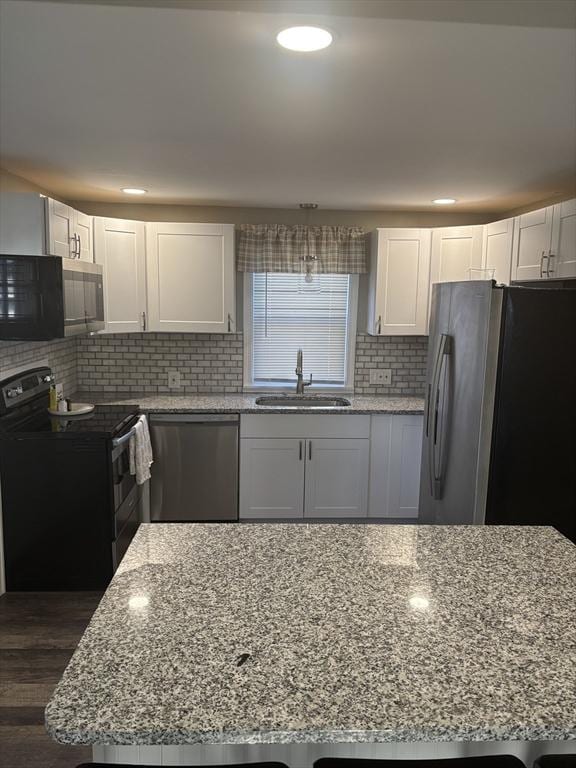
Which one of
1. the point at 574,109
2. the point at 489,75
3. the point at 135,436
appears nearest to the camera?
the point at 489,75

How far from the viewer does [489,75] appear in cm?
170

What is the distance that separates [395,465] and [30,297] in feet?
8.41

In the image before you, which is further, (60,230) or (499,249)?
(499,249)

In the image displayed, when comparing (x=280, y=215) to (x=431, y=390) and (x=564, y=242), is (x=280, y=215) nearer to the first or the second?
(x=431, y=390)

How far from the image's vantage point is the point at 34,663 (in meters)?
2.63

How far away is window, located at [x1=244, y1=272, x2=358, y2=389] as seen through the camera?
15.1 feet

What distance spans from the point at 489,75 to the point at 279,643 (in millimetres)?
1611

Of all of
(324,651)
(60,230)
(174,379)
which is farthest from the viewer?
(174,379)

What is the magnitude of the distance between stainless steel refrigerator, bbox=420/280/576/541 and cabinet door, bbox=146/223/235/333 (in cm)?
190

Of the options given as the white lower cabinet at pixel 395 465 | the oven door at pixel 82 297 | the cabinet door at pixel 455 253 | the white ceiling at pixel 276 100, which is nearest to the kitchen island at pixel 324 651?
the white ceiling at pixel 276 100

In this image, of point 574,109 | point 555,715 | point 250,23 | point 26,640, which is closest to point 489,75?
point 574,109

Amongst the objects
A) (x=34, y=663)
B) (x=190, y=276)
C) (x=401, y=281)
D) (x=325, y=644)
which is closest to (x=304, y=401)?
(x=401, y=281)

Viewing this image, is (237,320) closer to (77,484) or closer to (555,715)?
(77,484)

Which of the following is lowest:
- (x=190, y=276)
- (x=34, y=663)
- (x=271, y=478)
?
(x=34, y=663)
